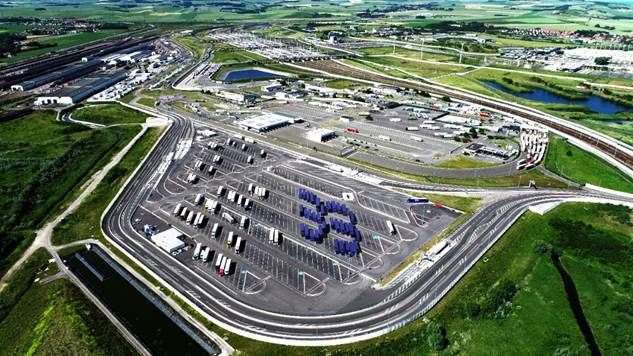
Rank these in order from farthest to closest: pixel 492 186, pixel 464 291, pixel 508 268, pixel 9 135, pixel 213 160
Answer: pixel 9 135 → pixel 213 160 → pixel 492 186 → pixel 508 268 → pixel 464 291

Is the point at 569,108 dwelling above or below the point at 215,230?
above

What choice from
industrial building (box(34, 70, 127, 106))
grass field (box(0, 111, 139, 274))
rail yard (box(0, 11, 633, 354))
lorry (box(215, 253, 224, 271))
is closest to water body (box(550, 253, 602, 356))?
rail yard (box(0, 11, 633, 354))

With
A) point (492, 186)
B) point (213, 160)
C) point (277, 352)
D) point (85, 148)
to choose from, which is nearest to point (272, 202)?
point (213, 160)

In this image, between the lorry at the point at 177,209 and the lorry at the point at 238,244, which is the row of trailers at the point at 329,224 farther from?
the lorry at the point at 177,209

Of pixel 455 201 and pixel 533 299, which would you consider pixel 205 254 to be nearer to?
pixel 533 299

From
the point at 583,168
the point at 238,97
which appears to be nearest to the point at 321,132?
the point at 238,97

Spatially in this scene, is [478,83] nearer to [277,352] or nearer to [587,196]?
[587,196]
